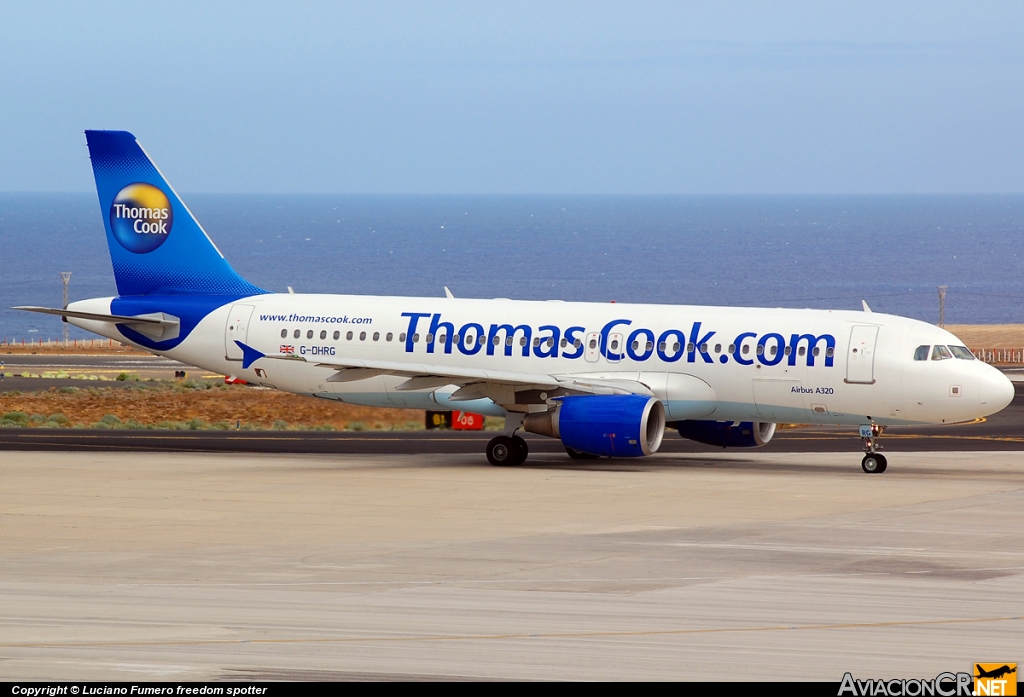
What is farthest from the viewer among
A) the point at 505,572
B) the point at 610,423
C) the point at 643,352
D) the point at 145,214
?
the point at 145,214

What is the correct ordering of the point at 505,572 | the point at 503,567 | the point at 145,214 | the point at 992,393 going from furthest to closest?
the point at 145,214 < the point at 992,393 < the point at 503,567 < the point at 505,572

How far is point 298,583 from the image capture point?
2047 centimetres

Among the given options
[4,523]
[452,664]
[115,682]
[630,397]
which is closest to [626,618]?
[452,664]

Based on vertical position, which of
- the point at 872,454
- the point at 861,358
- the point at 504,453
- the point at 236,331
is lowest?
the point at 504,453

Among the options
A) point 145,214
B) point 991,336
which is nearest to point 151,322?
point 145,214

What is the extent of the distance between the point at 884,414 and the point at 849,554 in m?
12.4

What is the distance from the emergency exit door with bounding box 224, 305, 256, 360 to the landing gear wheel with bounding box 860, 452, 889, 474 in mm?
16501

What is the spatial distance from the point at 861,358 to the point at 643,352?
5.21 m

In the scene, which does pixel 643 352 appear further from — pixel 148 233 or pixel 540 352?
pixel 148 233

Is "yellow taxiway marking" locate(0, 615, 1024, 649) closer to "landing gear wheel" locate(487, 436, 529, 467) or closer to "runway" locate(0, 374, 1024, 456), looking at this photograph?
"landing gear wheel" locate(487, 436, 529, 467)

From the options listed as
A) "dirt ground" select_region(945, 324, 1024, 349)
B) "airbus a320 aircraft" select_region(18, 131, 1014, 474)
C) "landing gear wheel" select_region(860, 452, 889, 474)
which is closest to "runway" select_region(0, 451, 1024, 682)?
"landing gear wheel" select_region(860, 452, 889, 474)

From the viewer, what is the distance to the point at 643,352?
36.7 m

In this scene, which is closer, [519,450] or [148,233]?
[519,450]

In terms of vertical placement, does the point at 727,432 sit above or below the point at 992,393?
below
